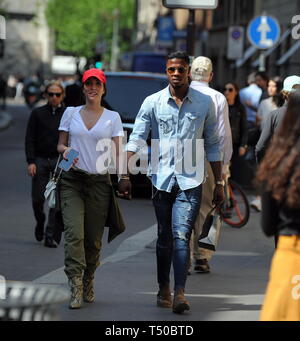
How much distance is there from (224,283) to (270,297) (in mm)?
4892

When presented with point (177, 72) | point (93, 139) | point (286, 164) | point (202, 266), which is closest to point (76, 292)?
point (93, 139)

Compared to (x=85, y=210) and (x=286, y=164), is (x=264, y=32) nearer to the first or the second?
(x=85, y=210)

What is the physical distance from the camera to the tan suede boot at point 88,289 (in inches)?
354

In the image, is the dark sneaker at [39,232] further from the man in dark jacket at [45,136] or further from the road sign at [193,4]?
the road sign at [193,4]

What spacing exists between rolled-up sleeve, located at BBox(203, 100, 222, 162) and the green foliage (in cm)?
8421

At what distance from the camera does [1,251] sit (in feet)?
39.0

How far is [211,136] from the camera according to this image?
29.5 ft

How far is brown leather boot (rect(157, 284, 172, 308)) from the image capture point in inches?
349

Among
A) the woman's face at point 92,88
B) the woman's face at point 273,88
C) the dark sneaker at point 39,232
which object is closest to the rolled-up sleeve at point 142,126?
the woman's face at point 92,88

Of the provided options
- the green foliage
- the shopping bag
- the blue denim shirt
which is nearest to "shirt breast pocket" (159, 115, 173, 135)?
the blue denim shirt

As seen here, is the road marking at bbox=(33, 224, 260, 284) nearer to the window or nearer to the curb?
the curb

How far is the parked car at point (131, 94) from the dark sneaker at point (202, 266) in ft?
23.5
